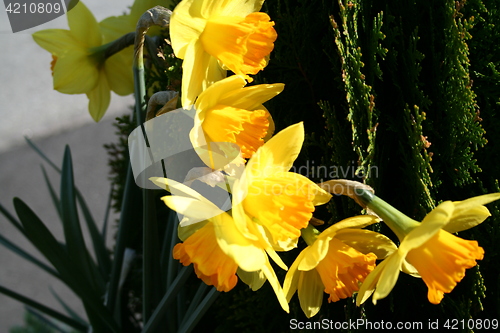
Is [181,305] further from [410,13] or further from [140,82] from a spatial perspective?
[410,13]

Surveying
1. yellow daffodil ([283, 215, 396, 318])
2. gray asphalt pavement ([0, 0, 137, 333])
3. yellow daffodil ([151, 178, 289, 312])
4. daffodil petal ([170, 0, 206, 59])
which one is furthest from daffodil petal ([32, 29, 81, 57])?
gray asphalt pavement ([0, 0, 137, 333])

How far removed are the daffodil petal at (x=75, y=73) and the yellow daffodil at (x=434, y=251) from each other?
0.64 m

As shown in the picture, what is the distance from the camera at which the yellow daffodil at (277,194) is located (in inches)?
22.8

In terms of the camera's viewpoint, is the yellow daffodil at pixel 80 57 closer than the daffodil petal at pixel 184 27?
No

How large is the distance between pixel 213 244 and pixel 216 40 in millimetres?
299

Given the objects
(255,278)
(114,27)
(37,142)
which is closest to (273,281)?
(255,278)

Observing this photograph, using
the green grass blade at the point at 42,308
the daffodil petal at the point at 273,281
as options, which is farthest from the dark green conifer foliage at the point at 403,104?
the green grass blade at the point at 42,308

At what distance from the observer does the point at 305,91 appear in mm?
928

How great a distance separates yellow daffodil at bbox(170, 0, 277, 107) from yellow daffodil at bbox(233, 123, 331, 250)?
0.13 m

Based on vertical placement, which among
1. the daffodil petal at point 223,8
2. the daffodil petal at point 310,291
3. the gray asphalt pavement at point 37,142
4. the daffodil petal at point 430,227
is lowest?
the gray asphalt pavement at point 37,142

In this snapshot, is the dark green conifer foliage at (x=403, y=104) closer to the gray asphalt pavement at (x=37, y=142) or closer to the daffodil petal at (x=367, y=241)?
the daffodil petal at (x=367, y=241)

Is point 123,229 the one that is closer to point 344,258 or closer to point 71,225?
point 71,225

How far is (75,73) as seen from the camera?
3.04ft

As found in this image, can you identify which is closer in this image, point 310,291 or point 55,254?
point 310,291
